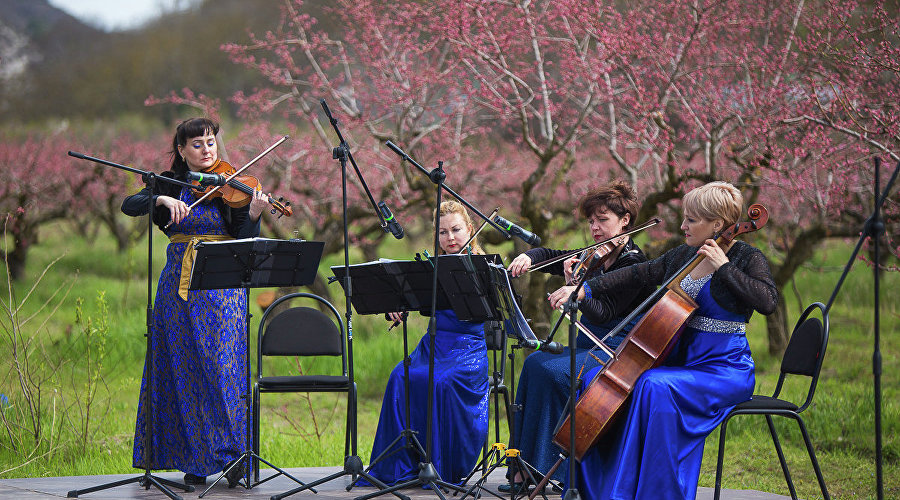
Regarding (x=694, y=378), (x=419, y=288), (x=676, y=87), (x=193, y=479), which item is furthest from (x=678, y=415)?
(x=676, y=87)

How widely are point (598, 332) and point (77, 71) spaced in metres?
22.4

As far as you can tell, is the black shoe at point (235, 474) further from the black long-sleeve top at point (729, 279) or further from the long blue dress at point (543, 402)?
the black long-sleeve top at point (729, 279)

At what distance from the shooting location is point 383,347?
7949mm

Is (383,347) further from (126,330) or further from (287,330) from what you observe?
(287,330)

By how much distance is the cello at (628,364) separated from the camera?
3.05 m

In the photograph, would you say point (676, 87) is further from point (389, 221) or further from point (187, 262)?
point (187, 262)

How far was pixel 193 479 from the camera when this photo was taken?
3.88m

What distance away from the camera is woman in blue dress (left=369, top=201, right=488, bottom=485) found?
393 centimetres

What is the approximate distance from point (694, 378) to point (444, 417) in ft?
3.99

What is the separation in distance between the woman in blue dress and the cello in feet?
2.97

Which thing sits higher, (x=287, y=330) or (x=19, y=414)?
(x=287, y=330)

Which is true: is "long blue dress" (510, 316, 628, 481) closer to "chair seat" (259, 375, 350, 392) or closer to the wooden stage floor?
the wooden stage floor

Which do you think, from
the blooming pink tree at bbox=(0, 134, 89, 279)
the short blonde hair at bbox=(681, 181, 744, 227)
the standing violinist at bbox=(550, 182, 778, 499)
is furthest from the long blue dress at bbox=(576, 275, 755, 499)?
the blooming pink tree at bbox=(0, 134, 89, 279)

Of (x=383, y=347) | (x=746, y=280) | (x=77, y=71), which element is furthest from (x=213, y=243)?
(x=77, y=71)
